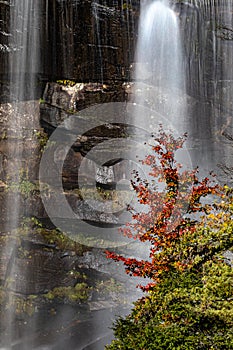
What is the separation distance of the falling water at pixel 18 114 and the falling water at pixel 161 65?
277cm

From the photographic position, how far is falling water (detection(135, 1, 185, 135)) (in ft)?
38.6

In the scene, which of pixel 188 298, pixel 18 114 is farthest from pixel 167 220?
pixel 18 114

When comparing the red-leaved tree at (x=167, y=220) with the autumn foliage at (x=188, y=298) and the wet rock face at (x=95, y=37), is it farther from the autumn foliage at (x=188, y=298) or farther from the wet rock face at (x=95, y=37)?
the wet rock face at (x=95, y=37)

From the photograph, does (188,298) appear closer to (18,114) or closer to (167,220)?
(167,220)

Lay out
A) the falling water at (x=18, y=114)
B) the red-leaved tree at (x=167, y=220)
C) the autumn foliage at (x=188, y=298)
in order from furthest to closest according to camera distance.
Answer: the falling water at (x=18, y=114) → the red-leaved tree at (x=167, y=220) → the autumn foliage at (x=188, y=298)

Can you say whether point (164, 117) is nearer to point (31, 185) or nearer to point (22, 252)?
point (31, 185)

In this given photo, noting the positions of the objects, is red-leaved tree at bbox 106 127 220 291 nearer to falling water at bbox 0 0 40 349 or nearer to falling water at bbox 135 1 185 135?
falling water at bbox 135 1 185 135

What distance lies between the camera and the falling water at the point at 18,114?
37.4ft

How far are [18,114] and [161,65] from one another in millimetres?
4144

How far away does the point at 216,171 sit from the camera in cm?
1280

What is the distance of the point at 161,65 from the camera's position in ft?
39.4

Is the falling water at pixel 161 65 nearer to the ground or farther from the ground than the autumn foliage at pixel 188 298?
farther from the ground

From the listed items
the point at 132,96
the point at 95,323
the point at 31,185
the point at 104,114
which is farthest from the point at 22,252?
the point at 132,96

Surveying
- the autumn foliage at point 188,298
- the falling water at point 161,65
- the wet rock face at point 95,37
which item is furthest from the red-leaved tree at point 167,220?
the wet rock face at point 95,37
